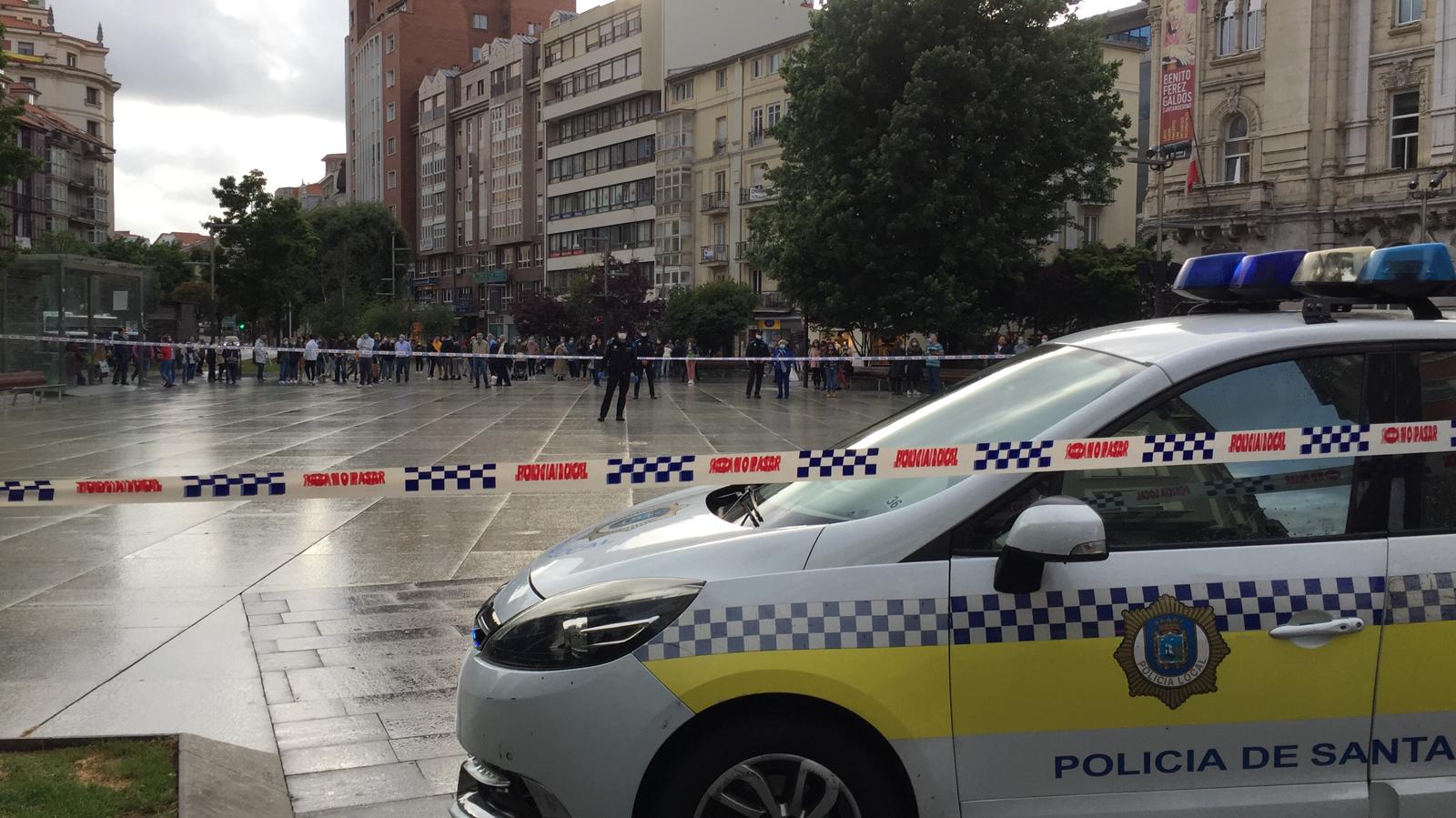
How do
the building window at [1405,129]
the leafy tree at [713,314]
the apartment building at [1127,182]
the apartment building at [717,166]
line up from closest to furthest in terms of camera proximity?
the building window at [1405,129] → the leafy tree at [713,314] → the apartment building at [1127,182] → the apartment building at [717,166]

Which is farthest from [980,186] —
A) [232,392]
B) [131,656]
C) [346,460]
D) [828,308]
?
[131,656]

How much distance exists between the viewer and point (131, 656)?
5.98 metres

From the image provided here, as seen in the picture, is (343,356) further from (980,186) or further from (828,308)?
(980,186)

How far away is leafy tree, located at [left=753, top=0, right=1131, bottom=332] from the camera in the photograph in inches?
1318

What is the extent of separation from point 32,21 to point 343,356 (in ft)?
286

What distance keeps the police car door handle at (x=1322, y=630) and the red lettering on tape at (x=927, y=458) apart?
89cm

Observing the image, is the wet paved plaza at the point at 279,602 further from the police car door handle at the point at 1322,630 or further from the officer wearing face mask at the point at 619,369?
the officer wearing face mask at the point at 619,369

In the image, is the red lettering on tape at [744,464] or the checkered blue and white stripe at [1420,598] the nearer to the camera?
the checkered blue and white stripe at [1420,598]

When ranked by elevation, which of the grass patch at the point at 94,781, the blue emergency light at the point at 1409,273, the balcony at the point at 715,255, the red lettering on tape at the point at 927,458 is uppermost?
the balcony at the point at 715,255

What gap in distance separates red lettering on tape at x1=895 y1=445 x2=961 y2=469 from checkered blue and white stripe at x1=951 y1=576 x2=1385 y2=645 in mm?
471

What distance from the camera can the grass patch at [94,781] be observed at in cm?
384

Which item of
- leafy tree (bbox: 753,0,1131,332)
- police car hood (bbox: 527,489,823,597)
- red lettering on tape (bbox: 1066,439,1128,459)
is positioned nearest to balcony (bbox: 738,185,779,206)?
leafy tree (bbox: 753,0,1131,332)

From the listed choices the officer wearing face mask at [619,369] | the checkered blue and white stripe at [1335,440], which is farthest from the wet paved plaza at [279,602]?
the officer wearing face mask at [619,369]

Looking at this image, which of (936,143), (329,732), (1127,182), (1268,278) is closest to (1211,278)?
(1268,278)
